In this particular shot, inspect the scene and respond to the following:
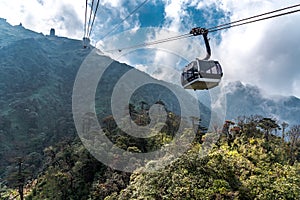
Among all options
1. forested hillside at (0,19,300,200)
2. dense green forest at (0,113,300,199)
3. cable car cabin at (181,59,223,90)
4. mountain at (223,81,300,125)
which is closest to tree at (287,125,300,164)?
forested hillside at (0,19,300,200)

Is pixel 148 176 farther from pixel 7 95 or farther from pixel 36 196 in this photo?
pixel 7 95

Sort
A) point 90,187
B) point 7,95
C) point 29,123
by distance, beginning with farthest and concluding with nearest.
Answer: point 7,95 → point 29,123 → point 90,187

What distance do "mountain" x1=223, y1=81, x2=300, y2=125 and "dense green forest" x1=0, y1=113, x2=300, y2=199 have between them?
125 m

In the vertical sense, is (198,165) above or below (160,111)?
below

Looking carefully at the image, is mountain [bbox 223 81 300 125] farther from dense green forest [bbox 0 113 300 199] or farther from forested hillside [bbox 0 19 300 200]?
dense green forest [bbox 0 113 300 199]

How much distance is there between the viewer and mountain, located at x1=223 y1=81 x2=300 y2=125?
144125 mm

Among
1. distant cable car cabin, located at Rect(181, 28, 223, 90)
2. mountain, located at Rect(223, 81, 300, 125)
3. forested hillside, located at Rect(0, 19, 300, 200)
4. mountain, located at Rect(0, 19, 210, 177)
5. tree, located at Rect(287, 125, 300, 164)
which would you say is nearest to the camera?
distant cable car cabin, located at Rect(181, 28, 223, 90)

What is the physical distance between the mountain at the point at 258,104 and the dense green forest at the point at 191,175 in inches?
4909

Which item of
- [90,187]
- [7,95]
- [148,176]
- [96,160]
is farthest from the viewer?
[7,95]

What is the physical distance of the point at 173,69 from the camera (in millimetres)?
12859

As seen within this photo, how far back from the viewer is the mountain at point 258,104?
473ft

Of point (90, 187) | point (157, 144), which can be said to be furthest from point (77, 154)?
point (157, 144)

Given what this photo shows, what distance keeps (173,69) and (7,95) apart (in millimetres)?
59492

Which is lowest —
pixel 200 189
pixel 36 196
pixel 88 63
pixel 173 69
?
pixel 36 196
